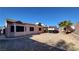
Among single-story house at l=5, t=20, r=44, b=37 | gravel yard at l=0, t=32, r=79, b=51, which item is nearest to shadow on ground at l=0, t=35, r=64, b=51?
gravel yard at l=0, t=32, r=79, b=51

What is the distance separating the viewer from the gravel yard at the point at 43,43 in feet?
15.1

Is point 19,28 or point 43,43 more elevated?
point 19,28

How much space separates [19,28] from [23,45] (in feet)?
1.10

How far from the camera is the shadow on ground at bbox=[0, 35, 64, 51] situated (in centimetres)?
460

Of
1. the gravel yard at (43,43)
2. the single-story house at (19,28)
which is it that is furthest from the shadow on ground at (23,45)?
Answer: the single-story house at (19,28)

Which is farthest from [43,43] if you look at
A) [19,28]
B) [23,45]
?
[19,28]

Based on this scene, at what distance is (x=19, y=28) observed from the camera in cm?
463

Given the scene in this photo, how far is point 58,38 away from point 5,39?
101cm

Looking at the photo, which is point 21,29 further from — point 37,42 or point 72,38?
point 72,38

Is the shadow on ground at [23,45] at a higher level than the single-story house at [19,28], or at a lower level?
lower

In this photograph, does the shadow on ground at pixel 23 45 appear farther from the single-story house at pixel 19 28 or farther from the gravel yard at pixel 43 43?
the single-story house at pixel 19 28

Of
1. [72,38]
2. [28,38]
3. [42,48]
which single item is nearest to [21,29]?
[28,38]

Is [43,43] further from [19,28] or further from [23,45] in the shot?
[19,28]
